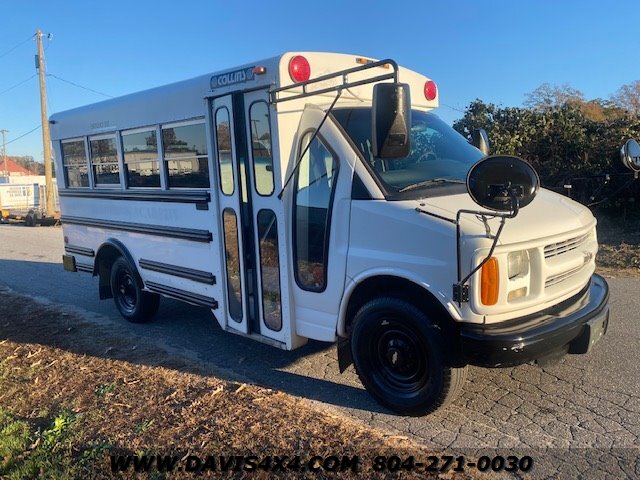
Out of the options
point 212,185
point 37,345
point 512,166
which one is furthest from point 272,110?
point 37,345

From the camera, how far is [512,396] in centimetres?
428

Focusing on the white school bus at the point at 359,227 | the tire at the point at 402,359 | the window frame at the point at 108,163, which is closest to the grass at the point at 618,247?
the white school bus at the point at 359,227

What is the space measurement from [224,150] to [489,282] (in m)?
2.68

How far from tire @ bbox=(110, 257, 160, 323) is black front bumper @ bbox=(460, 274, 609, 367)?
14.2 feet

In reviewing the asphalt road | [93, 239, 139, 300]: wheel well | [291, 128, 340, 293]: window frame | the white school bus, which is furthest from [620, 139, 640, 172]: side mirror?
[93, 239, 139, 300]: wheel well

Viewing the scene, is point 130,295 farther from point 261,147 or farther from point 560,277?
point 560,277

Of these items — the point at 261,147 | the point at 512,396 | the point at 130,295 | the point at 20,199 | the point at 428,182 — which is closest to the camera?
the point at 428,182

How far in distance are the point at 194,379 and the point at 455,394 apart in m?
2.27

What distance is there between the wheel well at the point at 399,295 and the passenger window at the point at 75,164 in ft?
14.7

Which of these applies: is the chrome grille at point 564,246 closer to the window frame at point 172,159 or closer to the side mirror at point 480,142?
the side mirror at point 480,142

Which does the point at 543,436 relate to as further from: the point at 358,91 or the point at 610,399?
the point at 358,91

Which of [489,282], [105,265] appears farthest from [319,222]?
[105,265]

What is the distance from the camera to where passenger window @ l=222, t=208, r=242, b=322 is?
4.99 m

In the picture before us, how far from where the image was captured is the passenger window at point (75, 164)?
707 centimetres
